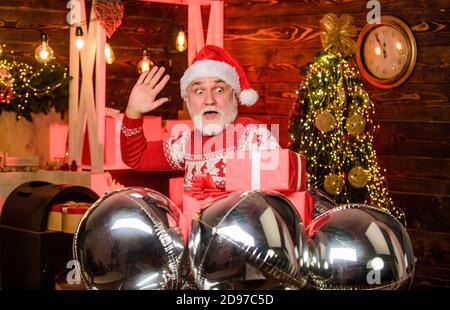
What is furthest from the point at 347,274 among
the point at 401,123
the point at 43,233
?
the point at 401,123

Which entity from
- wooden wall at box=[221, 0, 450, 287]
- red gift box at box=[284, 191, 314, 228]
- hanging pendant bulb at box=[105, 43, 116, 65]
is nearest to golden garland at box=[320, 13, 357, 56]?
wooden wall at box=[221, 0, 450, 287]

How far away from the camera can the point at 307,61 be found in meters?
5.74

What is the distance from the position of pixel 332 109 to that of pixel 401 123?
61cm

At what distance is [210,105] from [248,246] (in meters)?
1.15

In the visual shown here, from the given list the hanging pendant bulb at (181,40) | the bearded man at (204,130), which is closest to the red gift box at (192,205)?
the bearded man at (204,130)

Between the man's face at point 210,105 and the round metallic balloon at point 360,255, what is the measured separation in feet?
3.17

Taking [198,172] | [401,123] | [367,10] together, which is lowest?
[198,172]

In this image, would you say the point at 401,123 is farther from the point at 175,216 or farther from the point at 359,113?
the point at 175,216

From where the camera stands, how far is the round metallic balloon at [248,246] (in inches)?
68.2

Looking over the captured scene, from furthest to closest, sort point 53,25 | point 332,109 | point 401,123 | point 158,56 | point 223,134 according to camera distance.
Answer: point 158,56
point 53,25
point 401,123
point 332,109
point 223,134

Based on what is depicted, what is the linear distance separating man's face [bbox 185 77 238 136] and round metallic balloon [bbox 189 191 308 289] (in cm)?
101

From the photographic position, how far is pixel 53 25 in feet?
19.2

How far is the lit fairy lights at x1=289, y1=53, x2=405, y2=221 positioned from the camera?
4773 mm

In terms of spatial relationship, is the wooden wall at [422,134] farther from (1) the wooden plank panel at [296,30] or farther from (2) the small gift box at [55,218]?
(2) the small gift box at [55,218]
